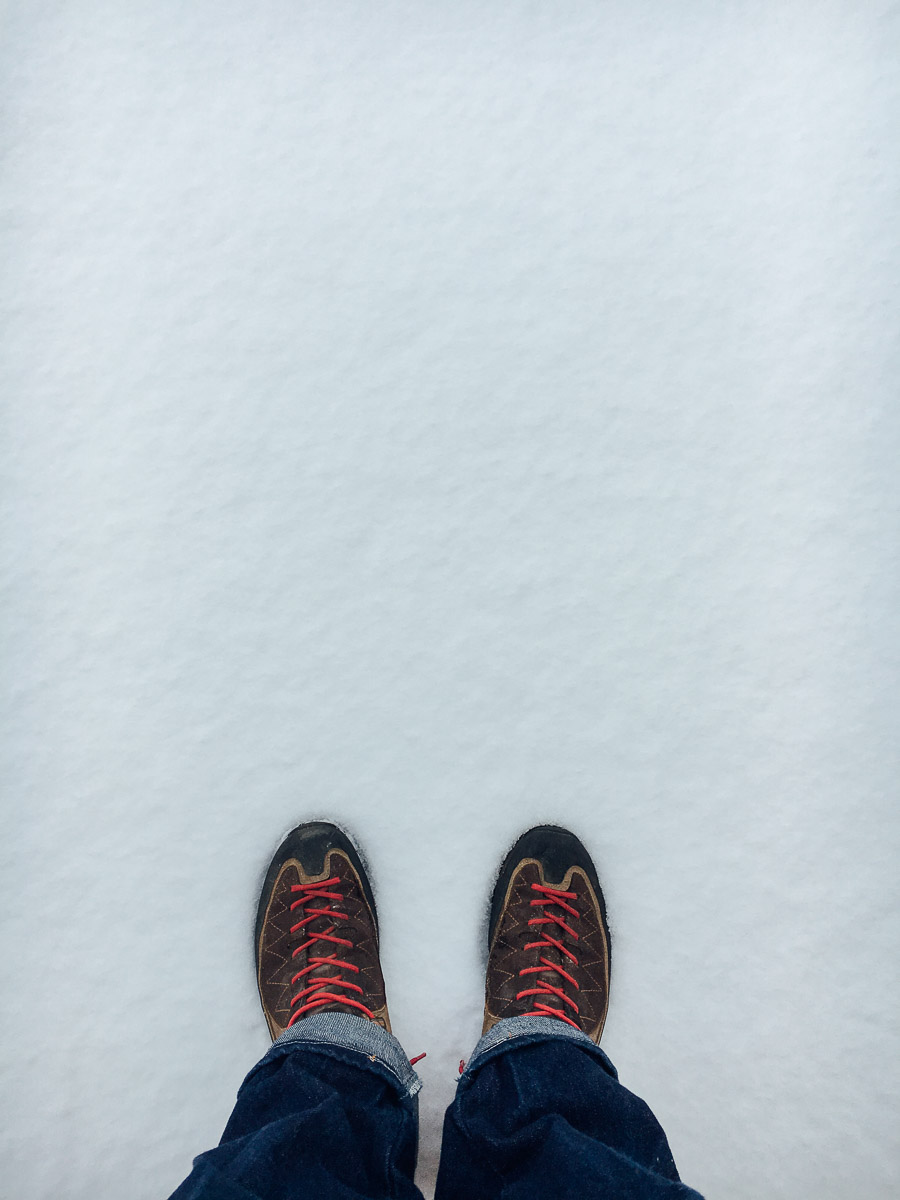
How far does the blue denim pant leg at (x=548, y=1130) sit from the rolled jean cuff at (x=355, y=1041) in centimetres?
5

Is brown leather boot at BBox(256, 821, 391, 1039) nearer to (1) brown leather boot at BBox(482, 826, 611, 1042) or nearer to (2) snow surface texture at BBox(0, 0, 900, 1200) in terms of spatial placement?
(2) snow surface texture at BBox(0, 0, 900, 1200)

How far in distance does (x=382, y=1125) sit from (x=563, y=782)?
0.34 m

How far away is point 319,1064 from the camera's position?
602mm

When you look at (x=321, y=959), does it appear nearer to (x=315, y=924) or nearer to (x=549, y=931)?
(x=315, y=924)

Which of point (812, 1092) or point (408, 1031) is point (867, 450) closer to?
point (812, 1092)

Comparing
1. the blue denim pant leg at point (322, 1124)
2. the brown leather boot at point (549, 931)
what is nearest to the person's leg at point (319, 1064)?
the blue denim pant leg at point (322, 1124)

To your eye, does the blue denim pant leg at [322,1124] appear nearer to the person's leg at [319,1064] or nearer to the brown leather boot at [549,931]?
the person's leg at [319,1064]

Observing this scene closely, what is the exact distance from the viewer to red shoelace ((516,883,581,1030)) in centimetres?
73

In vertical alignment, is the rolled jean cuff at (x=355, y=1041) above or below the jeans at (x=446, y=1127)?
above

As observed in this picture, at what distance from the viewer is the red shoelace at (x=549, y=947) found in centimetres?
73

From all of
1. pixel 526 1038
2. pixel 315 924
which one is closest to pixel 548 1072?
pixel 526 1038

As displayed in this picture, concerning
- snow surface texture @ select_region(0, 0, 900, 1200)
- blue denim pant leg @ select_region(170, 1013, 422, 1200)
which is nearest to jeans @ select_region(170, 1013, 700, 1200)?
blue denim pant leg @ select_region(170, 1013, 422, 1200)

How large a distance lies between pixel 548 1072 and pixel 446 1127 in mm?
96

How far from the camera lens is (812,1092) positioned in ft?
2.45
